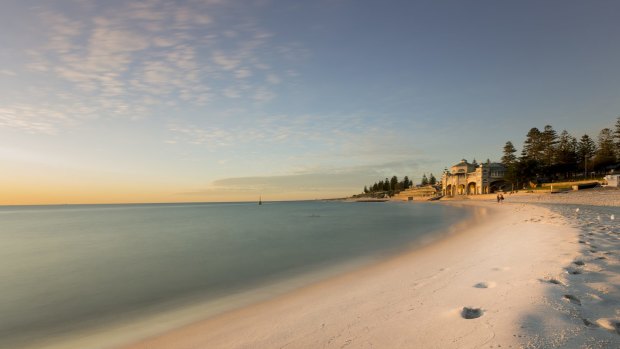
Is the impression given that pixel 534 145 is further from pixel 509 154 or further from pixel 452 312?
pixel 452 312

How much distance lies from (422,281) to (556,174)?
11656cm

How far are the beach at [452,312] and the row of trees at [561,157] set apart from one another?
95.5m

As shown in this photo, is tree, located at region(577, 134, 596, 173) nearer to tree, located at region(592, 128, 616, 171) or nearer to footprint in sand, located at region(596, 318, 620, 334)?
tree, located at region(592, 128, 616, 171)

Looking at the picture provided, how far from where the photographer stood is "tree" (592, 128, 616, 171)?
88.9 m

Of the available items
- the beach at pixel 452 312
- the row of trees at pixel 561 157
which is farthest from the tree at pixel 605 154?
the beach at pixel 452 312

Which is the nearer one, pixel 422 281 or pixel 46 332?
pixel 46 332

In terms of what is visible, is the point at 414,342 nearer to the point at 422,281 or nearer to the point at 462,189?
the point at 422,281

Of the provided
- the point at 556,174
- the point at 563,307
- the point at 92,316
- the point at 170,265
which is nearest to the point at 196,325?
the point at 92,316

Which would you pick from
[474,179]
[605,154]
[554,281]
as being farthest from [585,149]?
[554,281]

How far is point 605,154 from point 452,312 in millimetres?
120427

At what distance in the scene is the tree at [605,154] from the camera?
292 feet

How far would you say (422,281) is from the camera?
8.02 meters

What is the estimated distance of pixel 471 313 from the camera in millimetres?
5137

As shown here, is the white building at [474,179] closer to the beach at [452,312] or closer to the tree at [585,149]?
the tree at [585,149]
